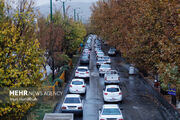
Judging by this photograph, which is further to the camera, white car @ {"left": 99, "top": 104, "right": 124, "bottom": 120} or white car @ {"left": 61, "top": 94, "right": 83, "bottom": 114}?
white car @ {"left": 61, "top": 94, "right": 83, "bottom": 114}

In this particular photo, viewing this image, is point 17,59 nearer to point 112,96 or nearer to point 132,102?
point 112,96

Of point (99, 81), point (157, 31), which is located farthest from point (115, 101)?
point (99, 81)

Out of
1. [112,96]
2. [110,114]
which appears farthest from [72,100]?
[112,96]


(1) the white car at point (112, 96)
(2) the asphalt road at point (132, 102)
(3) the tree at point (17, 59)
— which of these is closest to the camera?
(3) the tree at point (17, 59)

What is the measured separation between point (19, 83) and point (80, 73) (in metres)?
23.9

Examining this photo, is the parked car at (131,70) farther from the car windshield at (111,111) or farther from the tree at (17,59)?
the tree at (17,59)

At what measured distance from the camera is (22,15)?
11055 mm

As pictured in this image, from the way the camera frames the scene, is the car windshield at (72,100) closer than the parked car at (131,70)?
Yes

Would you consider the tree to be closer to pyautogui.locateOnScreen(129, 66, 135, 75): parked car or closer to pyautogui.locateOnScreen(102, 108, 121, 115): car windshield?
pyautogui.locateOnScreen(102, 108, 121, 115): car windshield

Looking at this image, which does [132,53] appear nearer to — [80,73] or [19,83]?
[80,73]

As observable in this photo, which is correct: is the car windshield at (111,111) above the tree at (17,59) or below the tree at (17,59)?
below

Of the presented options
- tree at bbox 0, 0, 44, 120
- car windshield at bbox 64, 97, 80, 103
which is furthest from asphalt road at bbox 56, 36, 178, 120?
tree at bbox 0, 0, 44, 120

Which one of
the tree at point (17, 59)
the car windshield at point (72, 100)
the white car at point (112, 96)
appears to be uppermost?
the tree at point (17, 59)

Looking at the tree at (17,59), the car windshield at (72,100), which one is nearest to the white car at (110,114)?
the car windshield at (72,100)
